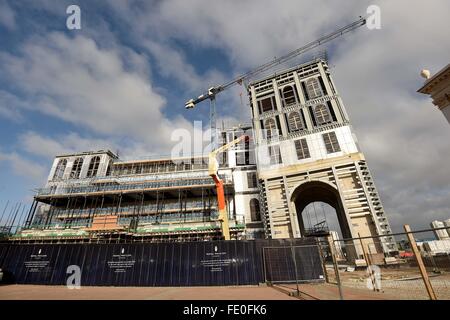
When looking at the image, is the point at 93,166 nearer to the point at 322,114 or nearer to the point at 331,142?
the point at 322,114

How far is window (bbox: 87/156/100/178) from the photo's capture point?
1516 inches

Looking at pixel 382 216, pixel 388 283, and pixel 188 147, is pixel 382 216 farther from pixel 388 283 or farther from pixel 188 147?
pixel 188 147

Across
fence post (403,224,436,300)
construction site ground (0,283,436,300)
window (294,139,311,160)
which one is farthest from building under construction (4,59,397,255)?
fence post (403,224,436,300)

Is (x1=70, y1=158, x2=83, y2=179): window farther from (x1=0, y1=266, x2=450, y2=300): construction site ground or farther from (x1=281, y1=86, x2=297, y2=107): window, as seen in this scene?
(x1=281, y1=86, x2=297, y2=107): window

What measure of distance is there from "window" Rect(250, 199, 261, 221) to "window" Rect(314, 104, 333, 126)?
556 inches

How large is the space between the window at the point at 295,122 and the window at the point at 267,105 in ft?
10.3

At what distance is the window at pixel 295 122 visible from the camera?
27.2 meters

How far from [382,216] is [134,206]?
33.8 meters

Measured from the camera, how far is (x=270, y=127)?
2892 centimetres

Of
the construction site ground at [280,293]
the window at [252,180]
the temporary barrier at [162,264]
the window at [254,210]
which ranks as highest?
the window at [252,180]

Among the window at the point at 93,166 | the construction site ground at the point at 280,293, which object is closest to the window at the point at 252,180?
the construction site ground at the point at 280,293

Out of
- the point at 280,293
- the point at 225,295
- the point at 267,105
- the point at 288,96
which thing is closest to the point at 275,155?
the point at 267,105

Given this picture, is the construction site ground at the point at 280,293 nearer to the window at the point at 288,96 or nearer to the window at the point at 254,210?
the window at the point at 254,210
